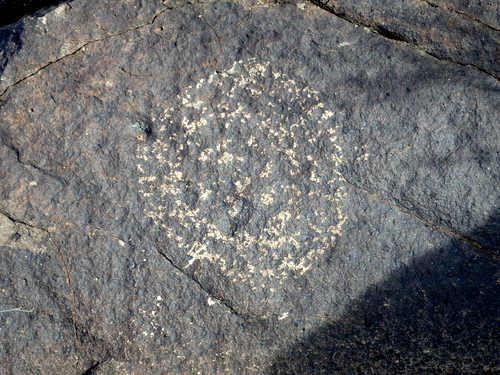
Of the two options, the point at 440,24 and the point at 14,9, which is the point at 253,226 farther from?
the point at 14,9

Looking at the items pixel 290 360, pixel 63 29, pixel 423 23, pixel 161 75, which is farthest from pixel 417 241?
pixel 63 29

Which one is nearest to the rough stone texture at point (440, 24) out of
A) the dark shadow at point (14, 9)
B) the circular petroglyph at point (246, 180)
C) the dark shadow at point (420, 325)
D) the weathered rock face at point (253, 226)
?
the weathered rock face at point (253, 226)

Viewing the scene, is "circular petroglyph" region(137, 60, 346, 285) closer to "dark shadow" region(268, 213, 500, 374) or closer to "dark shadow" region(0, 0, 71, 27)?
"dark shadow" region(268, 213, 500, 374)

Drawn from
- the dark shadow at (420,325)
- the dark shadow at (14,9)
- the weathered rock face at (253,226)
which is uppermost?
the dark shadow at (14,9)

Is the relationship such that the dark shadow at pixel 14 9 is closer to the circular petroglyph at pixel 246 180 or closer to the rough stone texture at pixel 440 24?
the circular petroglyph at pixel 246 180

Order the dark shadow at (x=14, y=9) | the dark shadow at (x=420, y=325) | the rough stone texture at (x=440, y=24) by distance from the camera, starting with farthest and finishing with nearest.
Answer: the dark shadow at (x=14, y=9), the rough stone texture at (x=440, y=24), the dark shadow at (x=420, y=325)

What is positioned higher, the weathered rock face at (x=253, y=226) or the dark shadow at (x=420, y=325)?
the weathered rock face at (x=253, y=226)

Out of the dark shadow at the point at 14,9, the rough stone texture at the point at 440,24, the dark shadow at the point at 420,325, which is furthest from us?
the dark shadow at the point at 14,9
